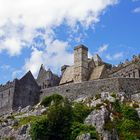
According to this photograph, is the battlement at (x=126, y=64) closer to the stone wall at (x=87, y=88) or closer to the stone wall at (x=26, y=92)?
the stone wall at (x=87, y=88)

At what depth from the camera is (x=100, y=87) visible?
102 metres

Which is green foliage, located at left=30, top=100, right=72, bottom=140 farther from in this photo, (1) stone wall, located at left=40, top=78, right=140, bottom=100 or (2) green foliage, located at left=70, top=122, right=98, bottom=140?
(1) stone wall, located at left=40, top=78, right=140, bottom=100

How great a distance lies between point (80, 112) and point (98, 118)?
5.08 metres

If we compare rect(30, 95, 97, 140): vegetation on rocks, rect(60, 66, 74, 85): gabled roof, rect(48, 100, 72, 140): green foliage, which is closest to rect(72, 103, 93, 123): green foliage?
rect(30, 95, 97, 140): vegetation on rocks

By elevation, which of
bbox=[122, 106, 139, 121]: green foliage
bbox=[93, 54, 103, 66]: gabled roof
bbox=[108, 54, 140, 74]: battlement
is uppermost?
bbox=[93, 54, 103, 66]: gabled roof

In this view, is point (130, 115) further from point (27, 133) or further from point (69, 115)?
point (27, 133)

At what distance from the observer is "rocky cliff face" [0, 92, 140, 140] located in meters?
76.8

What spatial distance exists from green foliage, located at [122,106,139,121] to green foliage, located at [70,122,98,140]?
773 centimetres

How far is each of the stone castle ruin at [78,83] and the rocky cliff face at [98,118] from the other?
174 inches

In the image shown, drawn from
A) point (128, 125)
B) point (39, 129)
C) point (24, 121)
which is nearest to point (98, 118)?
point (128, 125)

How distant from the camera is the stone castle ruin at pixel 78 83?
330 ft

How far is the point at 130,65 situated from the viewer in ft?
361

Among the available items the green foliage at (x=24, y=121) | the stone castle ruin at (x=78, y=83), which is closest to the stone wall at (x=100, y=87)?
the stone castle ruin at (x=78, y=83)

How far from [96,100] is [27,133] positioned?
1623 centimetres
